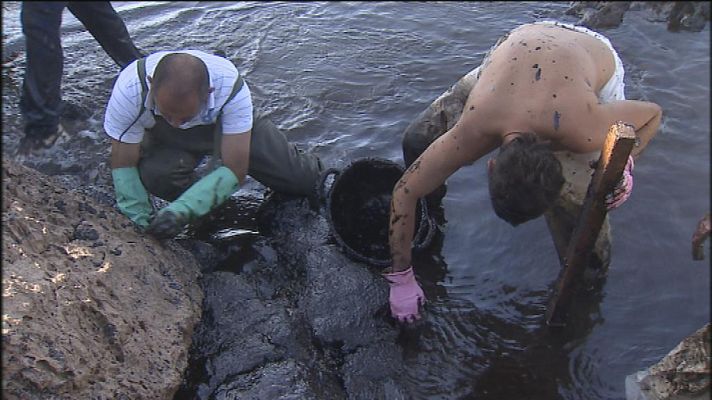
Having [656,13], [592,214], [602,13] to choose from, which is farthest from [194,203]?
[656,13]

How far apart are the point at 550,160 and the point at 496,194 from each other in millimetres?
265

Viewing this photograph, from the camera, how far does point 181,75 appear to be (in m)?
2.94

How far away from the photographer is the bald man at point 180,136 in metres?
3.01

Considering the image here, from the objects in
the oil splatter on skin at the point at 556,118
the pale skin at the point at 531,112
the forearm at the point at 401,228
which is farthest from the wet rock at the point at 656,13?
the forearm at the point at 401,228

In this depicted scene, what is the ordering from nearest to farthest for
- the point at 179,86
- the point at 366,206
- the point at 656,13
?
the point at 179,86, the point at 366,206, the point at 656,13

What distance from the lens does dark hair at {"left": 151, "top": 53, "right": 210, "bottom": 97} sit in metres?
2.91

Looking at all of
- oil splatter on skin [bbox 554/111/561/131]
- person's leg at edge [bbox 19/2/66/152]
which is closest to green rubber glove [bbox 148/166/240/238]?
person's leg at edge [bbox 19/2/66/152]

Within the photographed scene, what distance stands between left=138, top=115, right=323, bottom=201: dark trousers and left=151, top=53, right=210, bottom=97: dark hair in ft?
1.65

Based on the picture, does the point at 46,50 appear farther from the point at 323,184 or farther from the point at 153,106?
the point at 323,184

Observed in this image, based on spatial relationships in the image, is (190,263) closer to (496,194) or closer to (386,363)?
(386,363)

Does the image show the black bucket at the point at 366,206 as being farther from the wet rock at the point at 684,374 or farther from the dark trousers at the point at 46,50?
the dark trousers at the point at 46,50

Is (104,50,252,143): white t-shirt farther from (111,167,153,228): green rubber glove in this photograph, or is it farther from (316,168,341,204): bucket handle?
(316,168,341,204): bucket handle

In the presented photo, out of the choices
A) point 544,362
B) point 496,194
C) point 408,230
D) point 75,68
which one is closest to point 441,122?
point 408,230

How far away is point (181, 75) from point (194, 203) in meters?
0.64
